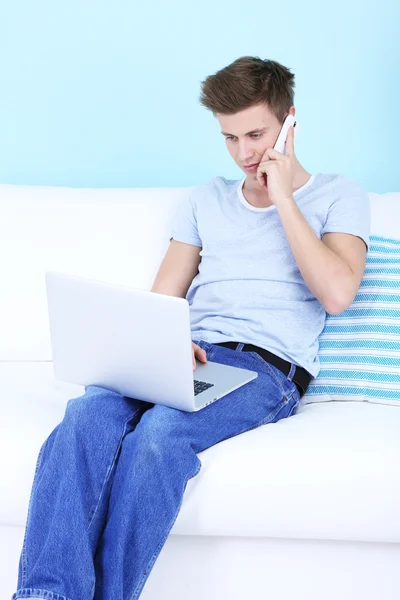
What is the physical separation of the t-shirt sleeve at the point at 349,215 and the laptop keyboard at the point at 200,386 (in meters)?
0.50

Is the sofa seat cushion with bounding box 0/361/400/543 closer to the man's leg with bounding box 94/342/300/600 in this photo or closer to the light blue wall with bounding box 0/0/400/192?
the man's leg with bounding box 94/342/300/600

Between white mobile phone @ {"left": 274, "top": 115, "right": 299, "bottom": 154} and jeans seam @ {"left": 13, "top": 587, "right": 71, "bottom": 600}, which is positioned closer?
jeans seam @ {"left": 13, "top": 587, "right": 71, "bottom": 600}

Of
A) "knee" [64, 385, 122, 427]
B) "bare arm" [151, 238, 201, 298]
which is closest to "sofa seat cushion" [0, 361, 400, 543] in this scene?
"knee" [64, 385, 122, 427]

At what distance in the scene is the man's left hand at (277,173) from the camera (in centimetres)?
197

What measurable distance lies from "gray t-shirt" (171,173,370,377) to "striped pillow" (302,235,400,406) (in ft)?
0.15

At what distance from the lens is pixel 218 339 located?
2.03 m

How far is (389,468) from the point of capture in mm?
1657

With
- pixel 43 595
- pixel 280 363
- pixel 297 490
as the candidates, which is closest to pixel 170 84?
pixel 280 363

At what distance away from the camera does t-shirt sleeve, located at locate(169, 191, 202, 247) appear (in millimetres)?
2254

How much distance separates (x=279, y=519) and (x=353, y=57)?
1.64 metres

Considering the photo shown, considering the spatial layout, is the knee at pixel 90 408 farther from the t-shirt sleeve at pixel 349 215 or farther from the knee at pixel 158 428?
the t-shirt sleeve at pixel 349 215

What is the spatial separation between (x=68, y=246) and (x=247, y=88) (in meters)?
0.73

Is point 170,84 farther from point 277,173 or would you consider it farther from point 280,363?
point 280,363

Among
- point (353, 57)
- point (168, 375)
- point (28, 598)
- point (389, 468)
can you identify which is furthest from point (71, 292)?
point (353, 57)
